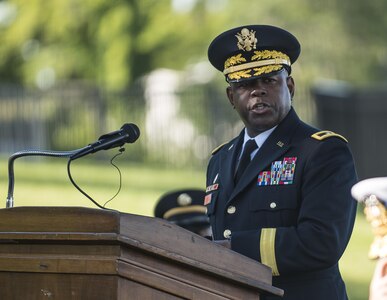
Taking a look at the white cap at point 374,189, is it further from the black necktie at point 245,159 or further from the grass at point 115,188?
the grass at point 115,188

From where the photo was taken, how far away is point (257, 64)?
4.29m

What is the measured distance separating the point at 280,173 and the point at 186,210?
7.81 ft

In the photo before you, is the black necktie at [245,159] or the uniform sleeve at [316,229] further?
the black necktie at [245,159]

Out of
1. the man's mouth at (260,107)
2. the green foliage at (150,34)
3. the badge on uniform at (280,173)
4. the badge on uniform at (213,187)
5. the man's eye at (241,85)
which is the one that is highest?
the green foliage at (150,34)

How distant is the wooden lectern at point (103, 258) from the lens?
127 inches

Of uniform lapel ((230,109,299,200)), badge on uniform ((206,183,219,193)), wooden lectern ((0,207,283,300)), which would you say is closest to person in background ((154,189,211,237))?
badge on uniform ((206,183,219,193))

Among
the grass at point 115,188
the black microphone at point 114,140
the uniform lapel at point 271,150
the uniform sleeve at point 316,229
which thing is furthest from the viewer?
the grass at point 115,188

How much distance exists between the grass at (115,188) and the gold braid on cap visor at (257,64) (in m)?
7.04

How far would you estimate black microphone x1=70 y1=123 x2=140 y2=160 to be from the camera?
12.1 feet

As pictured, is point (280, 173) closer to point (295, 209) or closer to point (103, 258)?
point (295, 209)

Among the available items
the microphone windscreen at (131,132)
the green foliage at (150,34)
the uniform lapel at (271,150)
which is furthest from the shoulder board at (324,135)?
the green foliage at (150,34)

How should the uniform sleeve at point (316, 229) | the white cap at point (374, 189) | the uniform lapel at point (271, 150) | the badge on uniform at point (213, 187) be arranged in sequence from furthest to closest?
the badge on uniform at point (213, 187), the uniform lapel at point (271, 150), the uniform sleeve at point (316, 229), the white cap at point (374, 189)

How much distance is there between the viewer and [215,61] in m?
4.53

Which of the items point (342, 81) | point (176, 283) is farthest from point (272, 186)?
point (342, 81)
